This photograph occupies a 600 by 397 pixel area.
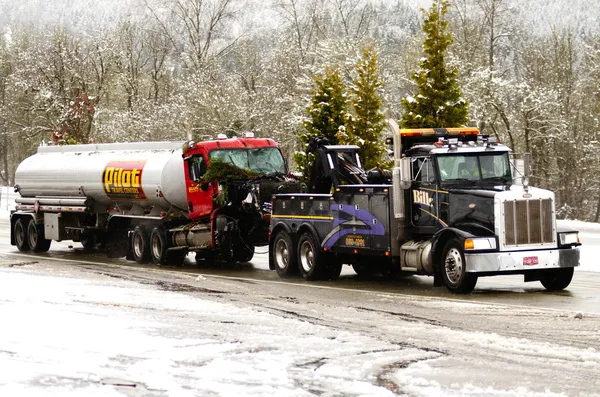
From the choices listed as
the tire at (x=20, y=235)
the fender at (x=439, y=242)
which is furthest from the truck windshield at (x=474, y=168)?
the tire at (x=20, y=235)

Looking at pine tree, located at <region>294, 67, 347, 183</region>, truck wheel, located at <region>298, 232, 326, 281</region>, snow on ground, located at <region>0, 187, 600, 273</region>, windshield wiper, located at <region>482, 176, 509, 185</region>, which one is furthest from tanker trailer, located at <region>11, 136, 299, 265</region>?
pine tree, located at <region>294, 67, 347, 183</region>

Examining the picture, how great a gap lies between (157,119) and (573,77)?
26711mm

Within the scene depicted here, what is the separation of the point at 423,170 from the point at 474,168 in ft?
2.89

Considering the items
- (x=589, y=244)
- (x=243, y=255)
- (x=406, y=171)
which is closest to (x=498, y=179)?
(x=406, y=171)

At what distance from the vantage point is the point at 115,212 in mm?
27781

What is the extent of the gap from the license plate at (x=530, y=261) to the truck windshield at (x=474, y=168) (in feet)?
5.49

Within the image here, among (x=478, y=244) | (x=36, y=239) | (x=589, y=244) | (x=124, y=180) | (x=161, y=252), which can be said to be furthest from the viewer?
(x=589, y=244)

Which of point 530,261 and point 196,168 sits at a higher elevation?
point 196,168

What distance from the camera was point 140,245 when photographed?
1027 inches

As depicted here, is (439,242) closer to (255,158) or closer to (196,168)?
(255,158)

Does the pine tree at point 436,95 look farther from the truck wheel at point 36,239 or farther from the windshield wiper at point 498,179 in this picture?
the windshield wiper at point 498,179

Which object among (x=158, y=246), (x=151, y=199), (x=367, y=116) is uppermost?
(x=367, y=116)

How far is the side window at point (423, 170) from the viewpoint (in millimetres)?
17922

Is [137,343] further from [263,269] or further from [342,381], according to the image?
[263,269]
